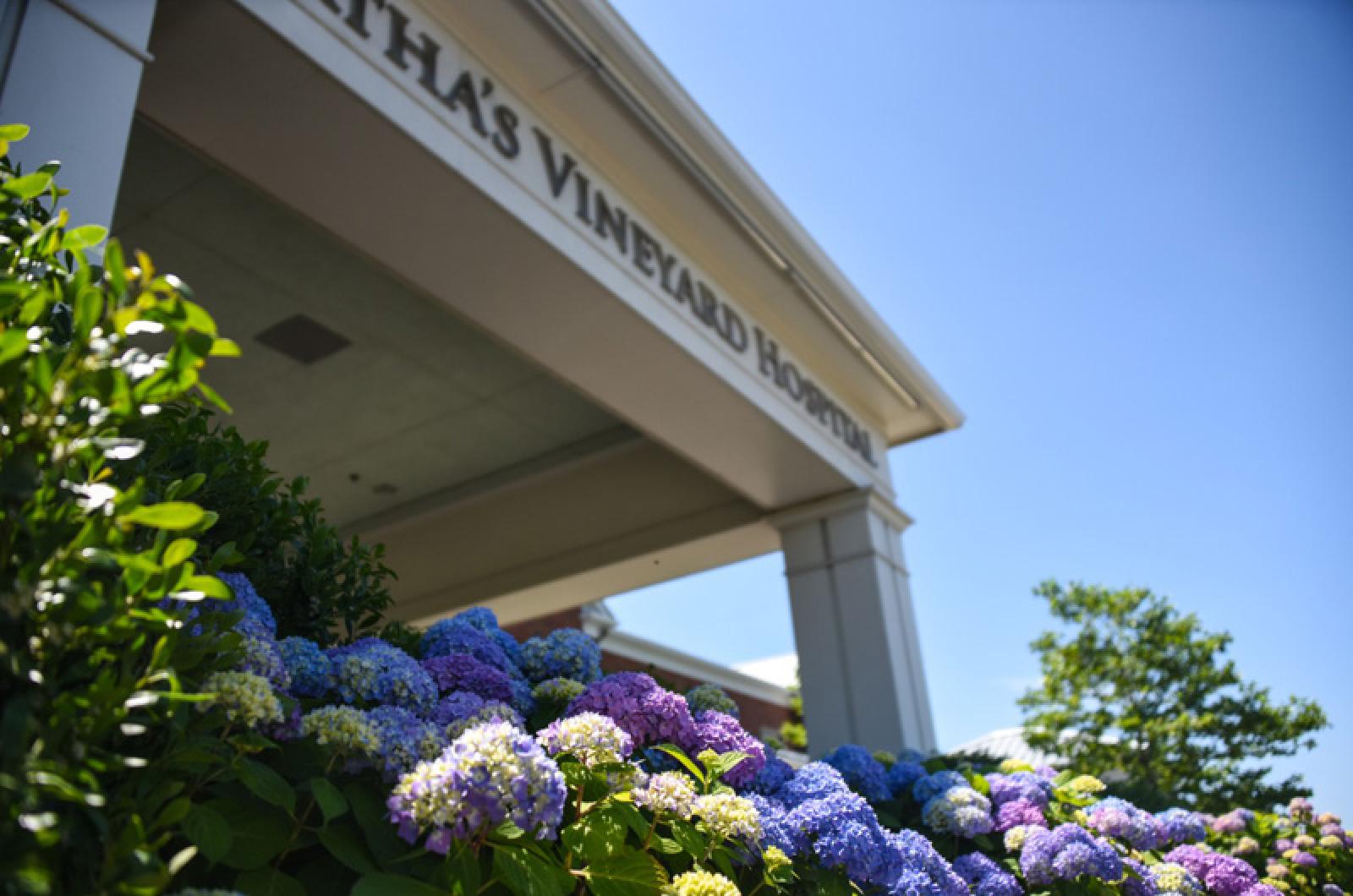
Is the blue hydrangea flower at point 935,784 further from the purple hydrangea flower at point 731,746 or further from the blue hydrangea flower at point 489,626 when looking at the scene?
the blue hydrangea flower at point 489,626

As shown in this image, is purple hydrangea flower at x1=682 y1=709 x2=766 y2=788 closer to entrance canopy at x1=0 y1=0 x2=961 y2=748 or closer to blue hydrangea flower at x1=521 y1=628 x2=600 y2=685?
blue hydrangea flower at x1=521 y1=628 x2=600 y2=685

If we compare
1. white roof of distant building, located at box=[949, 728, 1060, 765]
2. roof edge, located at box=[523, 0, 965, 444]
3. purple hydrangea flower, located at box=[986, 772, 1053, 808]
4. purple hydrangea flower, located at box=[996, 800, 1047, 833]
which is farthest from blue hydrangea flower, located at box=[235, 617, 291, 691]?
white roof of distant building, located at box=[949, 728, 1060, 765]

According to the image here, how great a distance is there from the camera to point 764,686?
25.5 meters

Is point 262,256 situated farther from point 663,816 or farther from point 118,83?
point 663,816

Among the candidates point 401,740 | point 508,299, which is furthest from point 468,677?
point 508,299

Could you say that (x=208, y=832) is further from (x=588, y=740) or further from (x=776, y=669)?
(x=776, y=669)

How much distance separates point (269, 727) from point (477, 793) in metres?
0.39

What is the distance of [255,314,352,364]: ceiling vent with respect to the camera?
21.5 ft

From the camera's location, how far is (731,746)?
6.88ft

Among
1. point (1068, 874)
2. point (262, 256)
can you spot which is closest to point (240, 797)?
point (1068, 874)

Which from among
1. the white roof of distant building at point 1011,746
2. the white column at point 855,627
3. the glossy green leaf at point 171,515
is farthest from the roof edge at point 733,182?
the white roof of distant building at point 1011,746

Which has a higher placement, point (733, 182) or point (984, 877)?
point (733, 182)

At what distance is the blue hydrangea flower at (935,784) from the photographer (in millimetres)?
2881

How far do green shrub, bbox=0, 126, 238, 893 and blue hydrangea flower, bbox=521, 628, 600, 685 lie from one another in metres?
1.27
